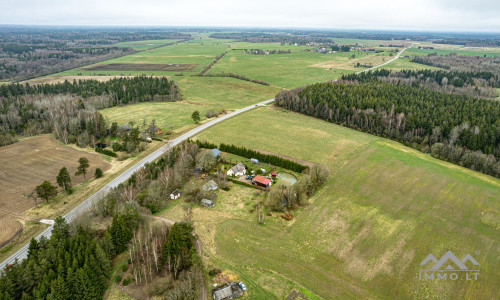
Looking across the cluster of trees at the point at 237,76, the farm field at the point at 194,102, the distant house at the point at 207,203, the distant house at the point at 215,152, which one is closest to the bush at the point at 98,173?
the distant house at the point at 215,152

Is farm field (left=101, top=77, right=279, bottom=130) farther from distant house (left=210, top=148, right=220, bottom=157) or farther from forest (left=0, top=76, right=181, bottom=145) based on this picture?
distant house (left=210, top=148, right=220, bottom=157)

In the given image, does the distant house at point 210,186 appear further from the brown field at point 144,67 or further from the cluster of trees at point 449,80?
the brown field at point 144,67

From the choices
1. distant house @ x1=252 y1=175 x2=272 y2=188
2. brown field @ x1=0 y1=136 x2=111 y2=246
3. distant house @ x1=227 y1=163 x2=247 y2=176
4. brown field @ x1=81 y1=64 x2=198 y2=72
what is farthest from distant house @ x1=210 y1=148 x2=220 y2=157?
brown field @ x1=81 y1=64 x2=198 y2=72

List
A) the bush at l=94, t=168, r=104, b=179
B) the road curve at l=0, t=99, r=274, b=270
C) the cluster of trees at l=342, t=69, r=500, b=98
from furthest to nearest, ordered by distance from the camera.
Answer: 1. the cluster of trees at l=342, t=69, r=500, b=98
2. the bush at l=94, t=168, r=104, b=179
3. the road curve at l=0, t=99, r=274, b=270

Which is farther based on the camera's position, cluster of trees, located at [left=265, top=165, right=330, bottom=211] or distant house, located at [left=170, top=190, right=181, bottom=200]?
distant house, located at [left=170, top=190, right=181, bottom=200]

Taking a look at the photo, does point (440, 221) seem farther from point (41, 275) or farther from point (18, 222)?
point (18, 222)

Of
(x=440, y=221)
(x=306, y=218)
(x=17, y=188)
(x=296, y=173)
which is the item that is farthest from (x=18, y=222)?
(x=440, y=221)
